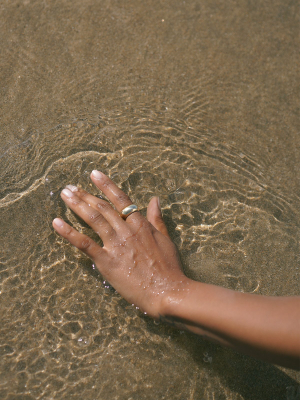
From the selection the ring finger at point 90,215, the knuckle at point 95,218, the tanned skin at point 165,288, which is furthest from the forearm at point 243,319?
the knuckle at point 95,218

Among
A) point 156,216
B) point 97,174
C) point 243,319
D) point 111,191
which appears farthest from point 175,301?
point 97,174

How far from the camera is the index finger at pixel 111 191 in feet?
8.87

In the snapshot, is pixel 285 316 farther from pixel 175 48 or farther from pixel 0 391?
pixel 175 48

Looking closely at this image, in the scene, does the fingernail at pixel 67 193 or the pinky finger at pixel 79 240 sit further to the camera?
the fingernail at pixel 67 193

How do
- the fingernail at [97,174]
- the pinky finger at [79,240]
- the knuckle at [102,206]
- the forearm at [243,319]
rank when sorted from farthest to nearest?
the fingernail at [97,174] < the knuckle at [102,206] < the pinky finger at [79,240] < the forearm at [243,319]

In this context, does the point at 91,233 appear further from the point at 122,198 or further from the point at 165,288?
the point at 165,288

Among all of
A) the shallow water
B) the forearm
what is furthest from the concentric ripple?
the forearm

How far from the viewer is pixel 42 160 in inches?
119

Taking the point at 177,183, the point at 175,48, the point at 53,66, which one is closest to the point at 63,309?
the point at 177,183

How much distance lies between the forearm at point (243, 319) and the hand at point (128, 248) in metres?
0.14

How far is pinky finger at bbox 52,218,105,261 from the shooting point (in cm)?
251

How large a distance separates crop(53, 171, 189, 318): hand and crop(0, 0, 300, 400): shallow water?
0.20 m

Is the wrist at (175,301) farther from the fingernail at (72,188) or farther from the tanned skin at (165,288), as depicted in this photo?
the fingernail at (72,188)

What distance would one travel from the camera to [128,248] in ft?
8.23
